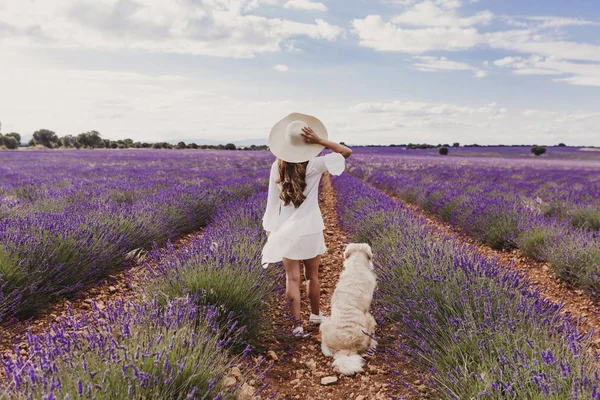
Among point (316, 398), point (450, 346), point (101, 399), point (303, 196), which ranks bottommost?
point (316, 398)

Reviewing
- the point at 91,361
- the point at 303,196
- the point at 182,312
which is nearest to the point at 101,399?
the point at 91,361

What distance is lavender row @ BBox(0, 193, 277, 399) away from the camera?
1.39 meters

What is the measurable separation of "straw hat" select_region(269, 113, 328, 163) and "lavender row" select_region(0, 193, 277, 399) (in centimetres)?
88

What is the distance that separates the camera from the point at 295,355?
2795mm

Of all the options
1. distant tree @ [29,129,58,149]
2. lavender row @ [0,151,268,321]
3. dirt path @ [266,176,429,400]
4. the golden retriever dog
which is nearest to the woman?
dirt path @ [266,176,429,400]

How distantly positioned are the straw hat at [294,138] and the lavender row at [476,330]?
1.16 m

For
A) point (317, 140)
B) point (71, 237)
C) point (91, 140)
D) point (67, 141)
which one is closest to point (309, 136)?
point (317, 140)

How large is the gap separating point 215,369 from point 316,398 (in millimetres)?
894

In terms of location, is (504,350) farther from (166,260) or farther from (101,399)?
(166,260)

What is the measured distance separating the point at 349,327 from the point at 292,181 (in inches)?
43.3

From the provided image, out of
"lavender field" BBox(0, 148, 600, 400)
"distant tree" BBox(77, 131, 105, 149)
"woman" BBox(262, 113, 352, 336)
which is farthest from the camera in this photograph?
"distant tree" BBox(77, 131, 105, 149)

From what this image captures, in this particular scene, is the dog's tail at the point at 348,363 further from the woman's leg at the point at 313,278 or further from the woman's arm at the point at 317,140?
the woman's arm at the point at 317,140

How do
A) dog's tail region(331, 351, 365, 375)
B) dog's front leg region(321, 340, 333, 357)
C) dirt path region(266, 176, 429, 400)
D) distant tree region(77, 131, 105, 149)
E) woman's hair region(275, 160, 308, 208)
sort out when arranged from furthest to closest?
distant tree region(77, 131, 105, 149)
woman's hair region(275, 160, 308, 208)
dog's front leg region(321, 340, 333, 357)
dog's tail region(331, 351, 365, 375)
dirt path region(266, 176, 429, 400)

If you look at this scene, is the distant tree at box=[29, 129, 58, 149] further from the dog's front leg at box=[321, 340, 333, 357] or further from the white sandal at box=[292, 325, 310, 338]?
the dog's front leg at box=[321, 340, 333, 357]
